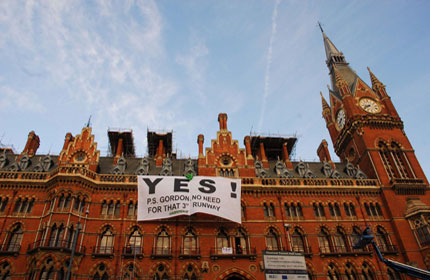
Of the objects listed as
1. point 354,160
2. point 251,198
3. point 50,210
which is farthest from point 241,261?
point 354,160

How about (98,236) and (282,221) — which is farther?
(282,221)

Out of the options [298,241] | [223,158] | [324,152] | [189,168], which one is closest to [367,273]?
[298,241]

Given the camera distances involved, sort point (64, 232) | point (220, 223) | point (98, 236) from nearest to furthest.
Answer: point (64, 232) < point (98, 236) < point (220, 223)

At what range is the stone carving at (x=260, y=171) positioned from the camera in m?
40.5

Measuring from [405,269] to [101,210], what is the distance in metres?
29.3

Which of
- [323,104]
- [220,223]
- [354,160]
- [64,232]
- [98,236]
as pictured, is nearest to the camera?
[64,232]

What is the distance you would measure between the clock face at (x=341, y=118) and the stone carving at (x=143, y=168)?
97.2 ft

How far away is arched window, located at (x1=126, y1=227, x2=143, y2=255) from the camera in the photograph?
32.2m

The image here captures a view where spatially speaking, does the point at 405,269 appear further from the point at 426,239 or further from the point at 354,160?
the point at 354,160

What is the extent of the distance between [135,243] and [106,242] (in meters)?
2.90

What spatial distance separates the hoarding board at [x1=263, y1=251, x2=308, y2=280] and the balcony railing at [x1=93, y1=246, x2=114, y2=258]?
14956mm

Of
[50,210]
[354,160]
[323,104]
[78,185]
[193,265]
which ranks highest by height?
[323,104]

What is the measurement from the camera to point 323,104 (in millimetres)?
56781

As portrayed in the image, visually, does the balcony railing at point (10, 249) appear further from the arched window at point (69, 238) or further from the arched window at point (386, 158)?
the arched window at point (386, 158)
